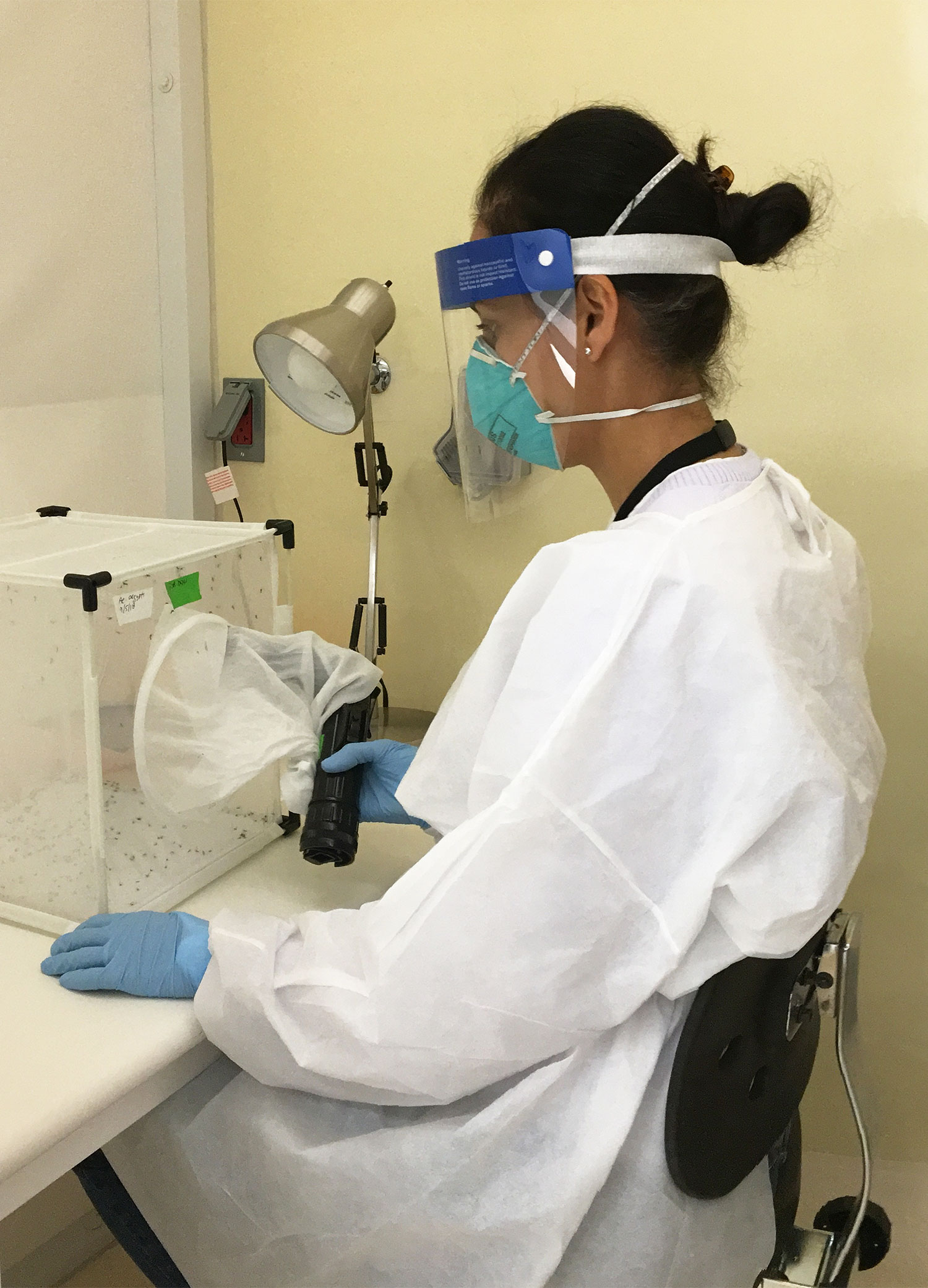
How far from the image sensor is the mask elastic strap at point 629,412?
39.7 inches

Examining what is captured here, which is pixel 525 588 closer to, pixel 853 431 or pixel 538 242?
pixel 538 242

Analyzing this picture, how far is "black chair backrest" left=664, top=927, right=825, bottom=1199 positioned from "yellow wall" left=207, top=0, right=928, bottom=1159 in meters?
0.66

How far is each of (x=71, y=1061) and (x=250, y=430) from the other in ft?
3.86

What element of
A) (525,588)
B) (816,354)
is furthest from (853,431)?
(525,588)

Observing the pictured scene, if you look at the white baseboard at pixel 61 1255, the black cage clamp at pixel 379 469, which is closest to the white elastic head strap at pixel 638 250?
the black cage clamp at pixel 379 469

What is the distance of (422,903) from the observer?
32.7 inches

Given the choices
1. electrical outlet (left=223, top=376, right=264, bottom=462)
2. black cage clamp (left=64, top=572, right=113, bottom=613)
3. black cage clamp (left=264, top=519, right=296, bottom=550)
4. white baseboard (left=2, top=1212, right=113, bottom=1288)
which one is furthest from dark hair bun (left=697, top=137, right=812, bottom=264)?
white baseboard (left=2, top=1212, right=113, bottom=1288)

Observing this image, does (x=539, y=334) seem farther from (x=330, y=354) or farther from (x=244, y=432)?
(x=244, y=432)

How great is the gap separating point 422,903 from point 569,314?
1.87 ft

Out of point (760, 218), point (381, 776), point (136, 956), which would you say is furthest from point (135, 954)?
point (760, 218)

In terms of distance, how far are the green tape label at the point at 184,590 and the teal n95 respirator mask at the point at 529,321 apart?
34 centimetres

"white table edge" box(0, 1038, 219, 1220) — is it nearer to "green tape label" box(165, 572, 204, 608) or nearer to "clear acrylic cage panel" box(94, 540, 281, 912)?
"clear acrylic cage panel" box(94, 540, 281, 912)

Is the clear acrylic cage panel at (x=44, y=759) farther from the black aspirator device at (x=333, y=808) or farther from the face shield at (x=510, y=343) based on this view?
the face shield at (x=510, y=343)

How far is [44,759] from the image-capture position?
1.07 m
